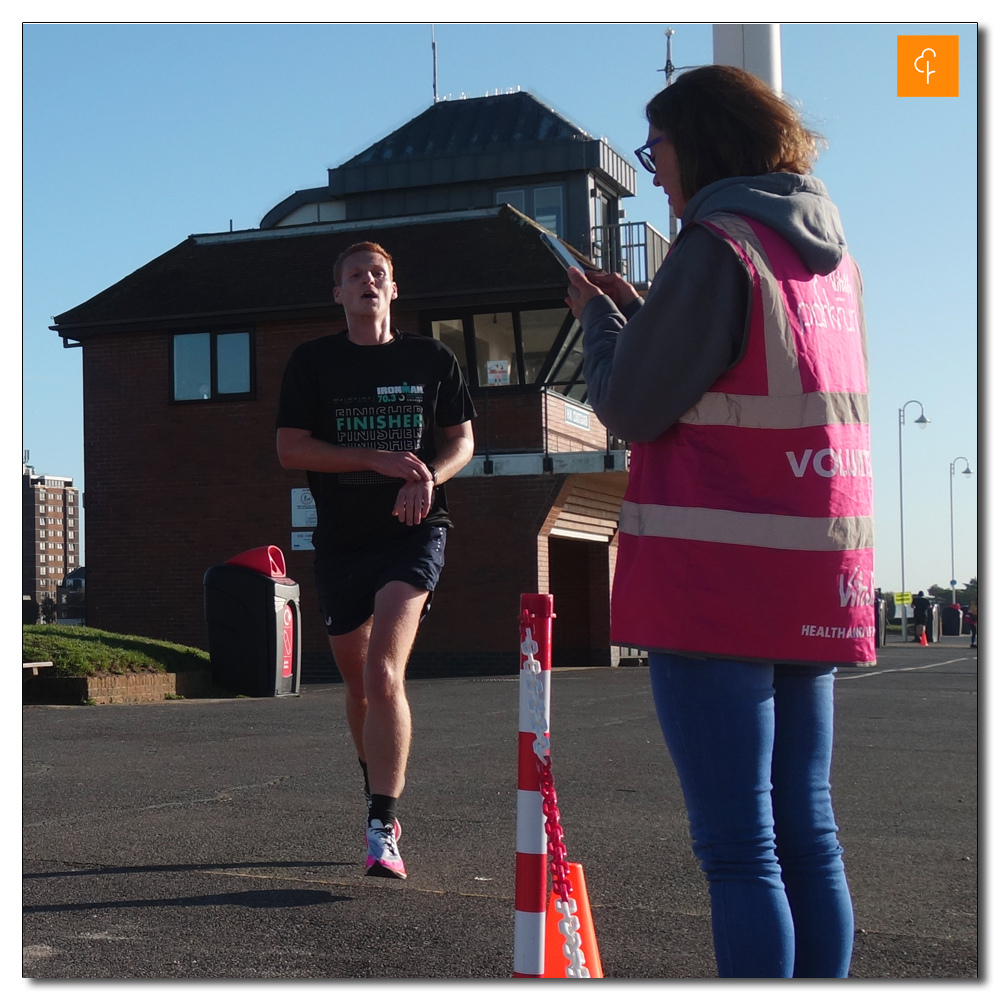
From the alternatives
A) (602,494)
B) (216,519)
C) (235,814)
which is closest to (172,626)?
(216,519)

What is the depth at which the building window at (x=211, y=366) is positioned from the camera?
2256 cm

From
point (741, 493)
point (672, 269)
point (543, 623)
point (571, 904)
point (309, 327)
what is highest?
point (309, 327)

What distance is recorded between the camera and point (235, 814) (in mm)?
5074

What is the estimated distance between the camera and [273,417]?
2239 cm

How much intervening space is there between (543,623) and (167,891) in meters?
1.63

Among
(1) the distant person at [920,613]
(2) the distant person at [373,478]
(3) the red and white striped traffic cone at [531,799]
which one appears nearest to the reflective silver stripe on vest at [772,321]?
(3) the red and white striped traffic cone at [531,799]

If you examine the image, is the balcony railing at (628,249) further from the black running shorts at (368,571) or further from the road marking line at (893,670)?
the black running shorts at (368,571)

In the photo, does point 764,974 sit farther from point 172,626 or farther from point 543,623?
point 172,626

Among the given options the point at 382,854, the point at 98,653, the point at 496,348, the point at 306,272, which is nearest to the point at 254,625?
the point at 98,653

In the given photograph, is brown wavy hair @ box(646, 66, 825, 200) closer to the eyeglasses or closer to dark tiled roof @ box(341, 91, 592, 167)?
the eyeglasses

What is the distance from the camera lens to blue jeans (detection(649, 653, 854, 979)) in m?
2.12

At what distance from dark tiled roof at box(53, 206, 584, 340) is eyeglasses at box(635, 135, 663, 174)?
59.8ft

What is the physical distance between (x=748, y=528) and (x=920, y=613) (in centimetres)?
3889

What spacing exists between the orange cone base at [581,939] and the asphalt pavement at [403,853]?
204 millimetres
